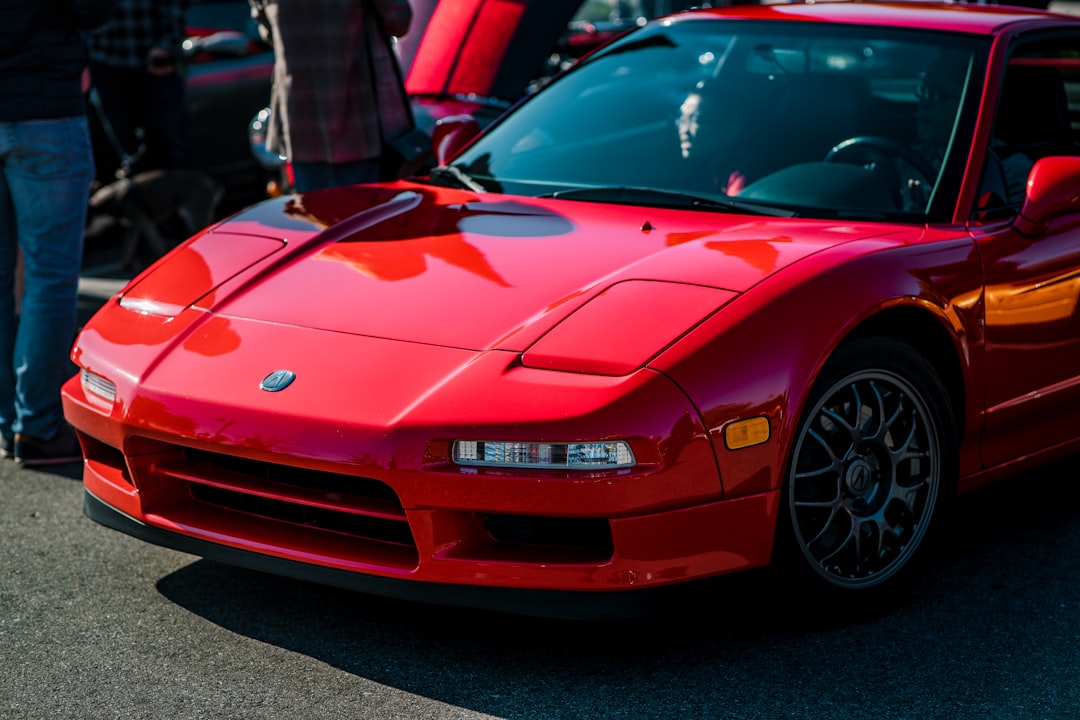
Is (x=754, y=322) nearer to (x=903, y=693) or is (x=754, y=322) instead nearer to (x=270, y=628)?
(x=903, y=693)

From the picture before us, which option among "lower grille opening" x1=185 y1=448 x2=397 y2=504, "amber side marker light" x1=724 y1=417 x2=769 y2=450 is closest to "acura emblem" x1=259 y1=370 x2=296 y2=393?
"lower grille opening" x1=185 y1=448 x2=397 y2=504

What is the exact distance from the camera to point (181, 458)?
3.36m

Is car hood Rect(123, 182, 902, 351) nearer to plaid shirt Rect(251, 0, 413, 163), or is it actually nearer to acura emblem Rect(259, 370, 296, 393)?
acura emblem Rect(259, 370, 296, 393)

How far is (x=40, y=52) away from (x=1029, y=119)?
3.01m

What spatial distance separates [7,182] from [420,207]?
1.52 m

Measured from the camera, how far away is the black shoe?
15.5ft

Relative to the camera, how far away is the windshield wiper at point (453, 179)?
429 centimetres

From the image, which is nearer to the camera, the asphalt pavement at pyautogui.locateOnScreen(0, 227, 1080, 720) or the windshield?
the asphalt pavement at pyautogui.locateOnScreen(0, 227, 1080, 720)

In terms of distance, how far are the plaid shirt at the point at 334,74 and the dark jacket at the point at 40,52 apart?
92 cm

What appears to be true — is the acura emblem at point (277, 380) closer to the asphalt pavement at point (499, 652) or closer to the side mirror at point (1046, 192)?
the asphalt pavement at point (499, 652)

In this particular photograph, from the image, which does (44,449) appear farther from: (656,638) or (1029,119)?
(1029,119)

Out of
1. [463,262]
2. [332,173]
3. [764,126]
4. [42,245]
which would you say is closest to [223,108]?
[332,173]

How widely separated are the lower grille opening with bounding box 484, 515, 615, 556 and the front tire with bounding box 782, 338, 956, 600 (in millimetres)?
427

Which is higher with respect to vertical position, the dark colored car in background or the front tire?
the front tire
